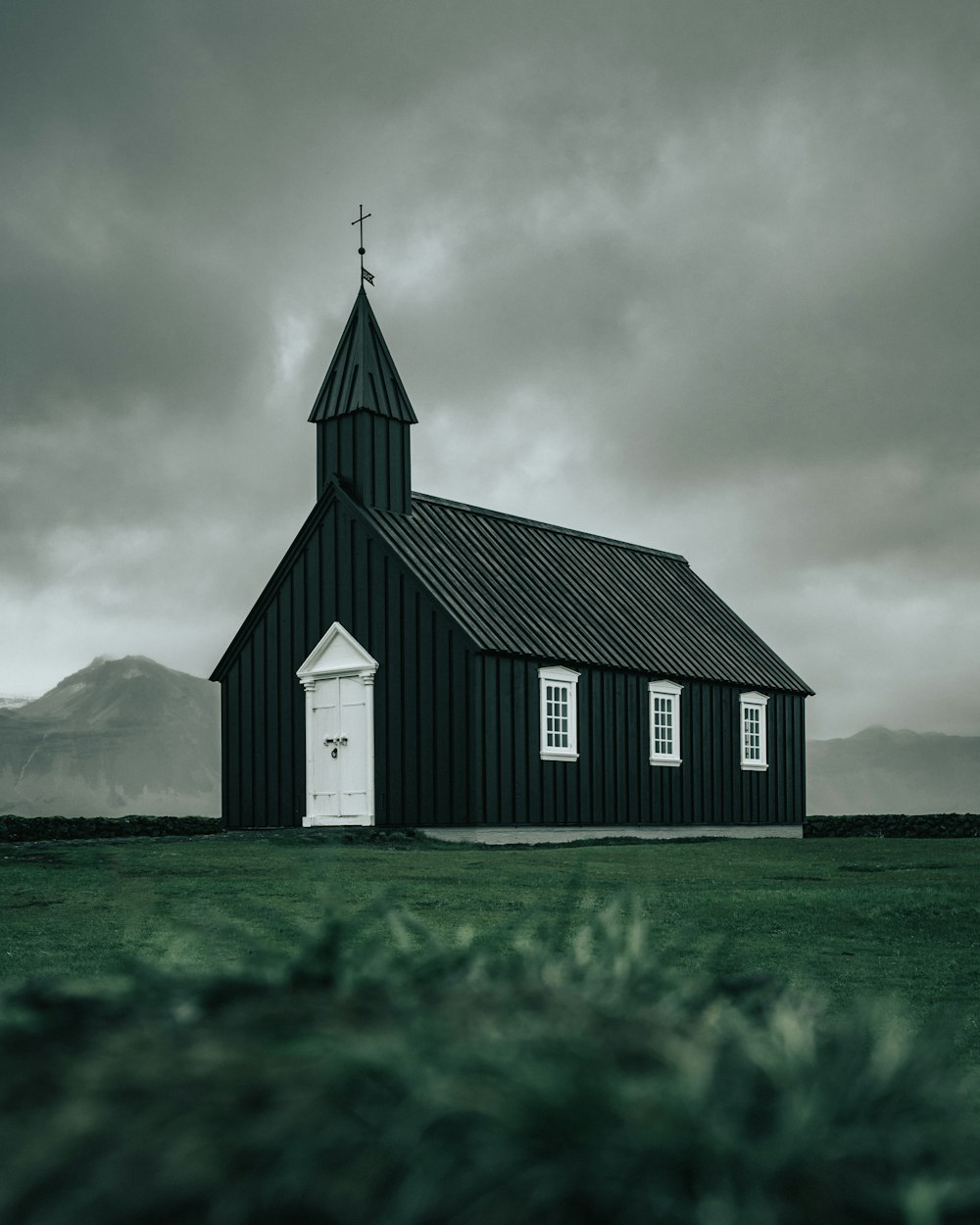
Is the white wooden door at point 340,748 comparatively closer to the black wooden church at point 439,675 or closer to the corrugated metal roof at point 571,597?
the black wooden church at point 439,675

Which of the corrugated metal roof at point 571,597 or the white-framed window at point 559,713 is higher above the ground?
the corrugated metal roof at point 571,597

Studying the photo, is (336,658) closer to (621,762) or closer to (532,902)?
(621,762)

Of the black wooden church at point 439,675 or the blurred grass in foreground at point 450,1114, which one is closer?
the blurred grass in foreground at point 450,1114

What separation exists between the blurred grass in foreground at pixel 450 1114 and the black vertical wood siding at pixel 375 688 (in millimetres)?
22546

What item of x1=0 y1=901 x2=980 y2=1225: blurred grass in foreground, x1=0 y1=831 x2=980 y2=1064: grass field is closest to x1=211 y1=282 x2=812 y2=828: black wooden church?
x1=0 y1=831 x2=980 y2=1064: grass field

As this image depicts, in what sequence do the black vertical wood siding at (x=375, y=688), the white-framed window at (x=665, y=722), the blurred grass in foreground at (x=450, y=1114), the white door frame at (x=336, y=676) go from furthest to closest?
the white-framed window at (x=665, y=722) → the white door frame at (x=336, y=676) → the black vertical wood siding at (x=375, y=688) → the blurred grass in foreground at (x=450, y=1114)

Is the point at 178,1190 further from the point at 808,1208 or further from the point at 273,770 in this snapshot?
the point at 273,770

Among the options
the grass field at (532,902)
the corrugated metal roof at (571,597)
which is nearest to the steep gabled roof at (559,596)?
the corrugated metal roof at (571,597)

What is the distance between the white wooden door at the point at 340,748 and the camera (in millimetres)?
26656

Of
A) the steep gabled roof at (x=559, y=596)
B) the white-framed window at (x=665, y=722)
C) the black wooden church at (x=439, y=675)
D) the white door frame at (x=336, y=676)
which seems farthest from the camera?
the white-framed window at (x=665, y=722)

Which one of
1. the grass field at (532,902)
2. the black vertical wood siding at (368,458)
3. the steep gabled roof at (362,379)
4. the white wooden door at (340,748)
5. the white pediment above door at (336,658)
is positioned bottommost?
the grass field at (532,902)

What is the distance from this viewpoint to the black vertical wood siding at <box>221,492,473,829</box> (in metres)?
Answer: 25.4

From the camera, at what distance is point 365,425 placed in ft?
91.7

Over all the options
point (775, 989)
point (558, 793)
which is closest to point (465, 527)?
point (558, 793)
